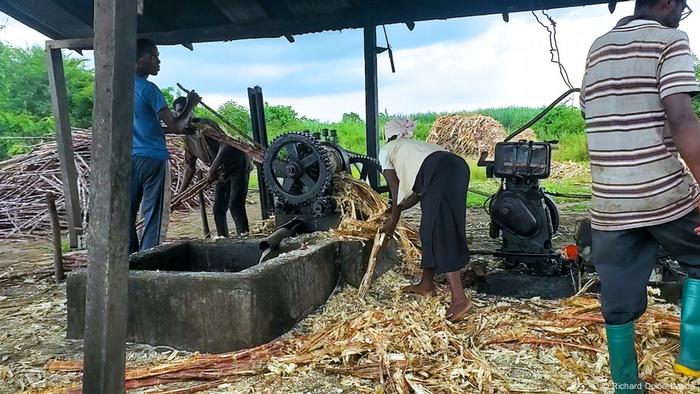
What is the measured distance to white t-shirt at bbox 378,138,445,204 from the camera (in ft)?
14.2

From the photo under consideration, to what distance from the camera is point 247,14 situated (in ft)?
21.9

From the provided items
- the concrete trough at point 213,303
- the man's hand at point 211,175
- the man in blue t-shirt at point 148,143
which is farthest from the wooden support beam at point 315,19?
the concrete trough at point 213,303

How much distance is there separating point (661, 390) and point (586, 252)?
5.33ft

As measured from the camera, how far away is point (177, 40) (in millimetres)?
7188

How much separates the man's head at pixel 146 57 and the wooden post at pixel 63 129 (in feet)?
9.48

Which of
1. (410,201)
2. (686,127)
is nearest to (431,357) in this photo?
Answer: (410,201)

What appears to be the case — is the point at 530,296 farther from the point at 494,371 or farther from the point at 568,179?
the point at 568,179

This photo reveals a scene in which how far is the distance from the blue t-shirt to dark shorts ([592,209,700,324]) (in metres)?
3.81

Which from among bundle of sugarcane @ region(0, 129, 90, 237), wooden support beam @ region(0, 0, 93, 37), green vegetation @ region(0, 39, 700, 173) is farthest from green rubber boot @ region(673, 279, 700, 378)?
green vegetation @ region(0, 39, 700, 173)

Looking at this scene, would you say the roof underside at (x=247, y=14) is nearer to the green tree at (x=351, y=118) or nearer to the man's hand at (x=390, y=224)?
the man's hand at (x=390, y=224)

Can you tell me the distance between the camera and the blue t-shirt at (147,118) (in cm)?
476

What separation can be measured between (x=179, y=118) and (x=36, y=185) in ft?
25.3

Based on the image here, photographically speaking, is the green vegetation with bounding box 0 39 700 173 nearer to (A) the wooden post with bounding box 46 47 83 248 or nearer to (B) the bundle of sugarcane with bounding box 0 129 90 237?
(B) the bundle of sugarcane with bounding box 0 129 90 237

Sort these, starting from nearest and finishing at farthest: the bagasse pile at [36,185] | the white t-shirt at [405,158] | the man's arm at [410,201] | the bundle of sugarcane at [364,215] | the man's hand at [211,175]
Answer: the white t-shirt at [405,158] → the man's arm at [410,201] → the bundle of sugarcane at [364,215] → the man's hand at [211,175] → the bagasse pile at [36,185]
